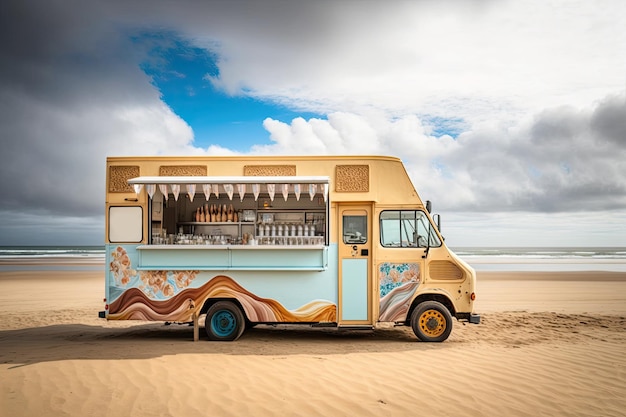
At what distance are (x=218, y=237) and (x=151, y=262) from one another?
1.31m

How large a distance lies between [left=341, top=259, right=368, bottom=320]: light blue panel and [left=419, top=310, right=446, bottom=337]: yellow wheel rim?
1017 millimetres

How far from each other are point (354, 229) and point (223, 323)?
2.87m

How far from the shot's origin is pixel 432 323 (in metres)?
8.36

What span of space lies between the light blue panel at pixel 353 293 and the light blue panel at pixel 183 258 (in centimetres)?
209

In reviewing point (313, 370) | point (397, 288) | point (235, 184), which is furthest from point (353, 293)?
point (235, 184)

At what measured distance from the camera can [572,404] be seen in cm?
535

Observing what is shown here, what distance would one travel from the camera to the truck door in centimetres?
838

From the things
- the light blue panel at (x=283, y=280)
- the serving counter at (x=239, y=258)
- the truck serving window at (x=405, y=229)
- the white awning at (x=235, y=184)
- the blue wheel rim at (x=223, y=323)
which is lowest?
the blue wheel rim at (x=223, y=323)

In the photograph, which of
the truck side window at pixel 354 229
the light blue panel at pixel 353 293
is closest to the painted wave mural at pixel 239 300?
the light blue panel at pixel 353 293

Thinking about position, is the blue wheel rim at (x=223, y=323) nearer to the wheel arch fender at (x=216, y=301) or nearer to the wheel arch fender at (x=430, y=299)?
the wheel arch fender at (x=216, y=301)

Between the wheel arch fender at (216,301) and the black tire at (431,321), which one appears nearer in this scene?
the black tire at (431,321)

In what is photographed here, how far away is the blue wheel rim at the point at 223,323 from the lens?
27.6 ft

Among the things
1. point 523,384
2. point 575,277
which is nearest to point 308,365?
point 523,384

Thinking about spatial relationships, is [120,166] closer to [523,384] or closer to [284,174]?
[284,174]
